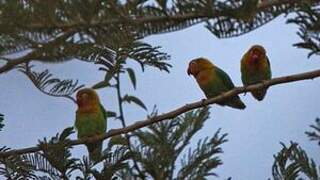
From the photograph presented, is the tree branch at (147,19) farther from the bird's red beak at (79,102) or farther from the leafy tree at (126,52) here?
the bird's red beak at (79,102)

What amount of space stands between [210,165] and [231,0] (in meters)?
0.59

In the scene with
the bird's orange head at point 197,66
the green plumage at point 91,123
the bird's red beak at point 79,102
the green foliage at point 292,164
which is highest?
the bird's orange head at point 197,66

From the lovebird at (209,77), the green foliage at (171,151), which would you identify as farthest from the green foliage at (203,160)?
the lovebird at (209,77)

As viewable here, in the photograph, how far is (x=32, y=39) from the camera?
137 centimetres

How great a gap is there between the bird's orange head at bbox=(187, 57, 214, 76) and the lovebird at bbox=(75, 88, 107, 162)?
0.39 m

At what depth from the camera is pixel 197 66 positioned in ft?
8.79

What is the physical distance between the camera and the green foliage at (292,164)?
1.81 m

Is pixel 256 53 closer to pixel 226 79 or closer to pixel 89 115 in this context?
pixel 226 79

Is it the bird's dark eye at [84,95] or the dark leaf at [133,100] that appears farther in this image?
the bird's dark eye at [84,95]

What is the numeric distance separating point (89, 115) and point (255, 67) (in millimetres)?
676

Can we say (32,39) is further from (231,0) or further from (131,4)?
(231,0)

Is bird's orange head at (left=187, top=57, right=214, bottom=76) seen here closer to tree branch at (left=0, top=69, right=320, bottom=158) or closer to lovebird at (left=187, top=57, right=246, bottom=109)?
lovebird at (left=187, top=57, right=246, bottom=109)

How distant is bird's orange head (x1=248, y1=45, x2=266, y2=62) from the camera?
252cm

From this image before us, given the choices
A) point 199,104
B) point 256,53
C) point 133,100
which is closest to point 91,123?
point 256,53
